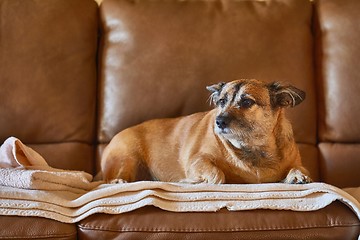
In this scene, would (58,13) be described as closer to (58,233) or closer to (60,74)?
(60,74)

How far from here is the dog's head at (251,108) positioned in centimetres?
181

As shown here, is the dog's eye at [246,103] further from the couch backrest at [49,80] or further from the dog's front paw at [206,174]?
the couch backrest at [49,80]

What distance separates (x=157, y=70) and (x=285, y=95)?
0.59 metres

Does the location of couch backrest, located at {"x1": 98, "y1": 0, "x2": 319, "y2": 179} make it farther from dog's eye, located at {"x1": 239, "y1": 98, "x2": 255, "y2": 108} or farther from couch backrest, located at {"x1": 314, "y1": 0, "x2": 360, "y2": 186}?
dog's eye, located at {"x1": 239, "y1": 98, "x2": 255, "y2": 108}

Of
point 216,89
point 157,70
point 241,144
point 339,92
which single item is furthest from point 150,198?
point 339,92

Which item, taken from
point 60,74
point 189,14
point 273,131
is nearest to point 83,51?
point 60,74

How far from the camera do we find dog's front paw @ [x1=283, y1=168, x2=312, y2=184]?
68.0 inches

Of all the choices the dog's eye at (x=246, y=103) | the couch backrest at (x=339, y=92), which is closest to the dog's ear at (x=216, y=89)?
the dog's eye at (x=246, y=103)

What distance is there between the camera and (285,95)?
1840 millimetres

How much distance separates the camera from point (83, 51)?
7.31 feet

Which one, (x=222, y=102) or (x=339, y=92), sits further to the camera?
(x=339, y=92)

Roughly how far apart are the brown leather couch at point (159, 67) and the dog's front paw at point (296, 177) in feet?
1.24

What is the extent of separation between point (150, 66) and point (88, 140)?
1.34ft

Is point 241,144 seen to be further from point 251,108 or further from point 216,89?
point 216,89
